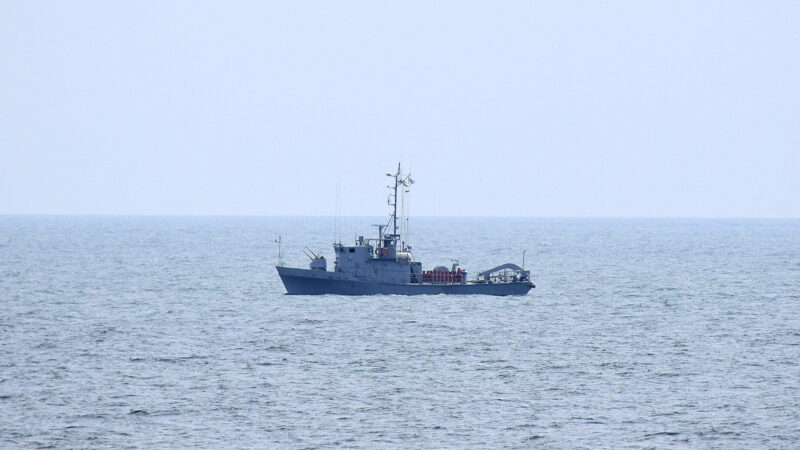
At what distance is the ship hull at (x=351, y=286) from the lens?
7588cm

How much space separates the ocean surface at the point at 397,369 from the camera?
36.9m

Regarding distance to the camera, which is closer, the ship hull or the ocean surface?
the ocean surface

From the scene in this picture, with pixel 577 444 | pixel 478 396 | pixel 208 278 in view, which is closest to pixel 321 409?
pixel 478 396

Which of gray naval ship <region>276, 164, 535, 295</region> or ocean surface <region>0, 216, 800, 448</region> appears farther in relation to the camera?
gray naval ship <region>276, 164, 535, 295</region>

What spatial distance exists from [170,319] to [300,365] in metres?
22.9

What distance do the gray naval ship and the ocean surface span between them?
132cm

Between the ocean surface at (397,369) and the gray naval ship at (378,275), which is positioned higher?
the gray naval ship at (378,275)

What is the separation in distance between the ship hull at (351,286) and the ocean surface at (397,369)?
1018mm

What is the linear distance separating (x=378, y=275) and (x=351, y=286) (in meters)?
2.32

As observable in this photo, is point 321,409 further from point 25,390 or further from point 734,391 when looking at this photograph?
point 734,391

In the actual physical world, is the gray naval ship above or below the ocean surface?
above

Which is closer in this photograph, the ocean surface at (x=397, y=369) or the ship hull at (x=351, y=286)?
the ocean surface at (x=397, y=369)

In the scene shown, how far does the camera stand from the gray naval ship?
7469 centimetres

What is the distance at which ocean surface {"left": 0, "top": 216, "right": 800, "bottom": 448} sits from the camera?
36875 mm
